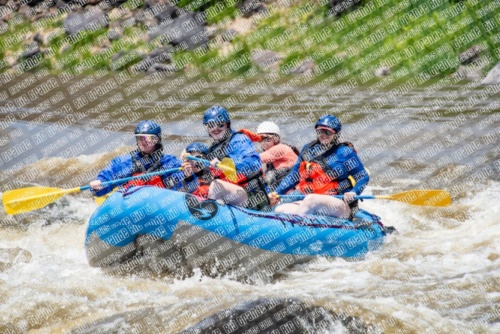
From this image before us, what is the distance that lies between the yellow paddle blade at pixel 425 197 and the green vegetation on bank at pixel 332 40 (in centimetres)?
765

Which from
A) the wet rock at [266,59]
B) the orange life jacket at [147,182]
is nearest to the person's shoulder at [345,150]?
the orange life jacket at [147,182]

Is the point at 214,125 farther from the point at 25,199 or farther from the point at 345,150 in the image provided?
the point at 25,199

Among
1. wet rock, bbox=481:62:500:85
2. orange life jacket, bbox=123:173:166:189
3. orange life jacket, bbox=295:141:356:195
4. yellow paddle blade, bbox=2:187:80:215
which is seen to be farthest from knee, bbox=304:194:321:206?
wet rock, bbox=481:62:500:85

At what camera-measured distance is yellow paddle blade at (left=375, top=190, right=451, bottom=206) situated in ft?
24.3

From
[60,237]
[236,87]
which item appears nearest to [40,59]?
[236,87]

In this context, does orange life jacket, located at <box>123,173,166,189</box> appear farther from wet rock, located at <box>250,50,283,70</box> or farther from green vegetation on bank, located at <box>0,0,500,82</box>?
wet rock, located at <box>250,50,283,70</box>

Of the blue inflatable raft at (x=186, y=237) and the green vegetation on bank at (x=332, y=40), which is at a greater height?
the green vegetation on bank at (x=332, y=40)

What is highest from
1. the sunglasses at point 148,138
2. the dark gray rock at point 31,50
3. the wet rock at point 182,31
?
the dark gray rock at point 31,50

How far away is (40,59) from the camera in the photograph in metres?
19.9

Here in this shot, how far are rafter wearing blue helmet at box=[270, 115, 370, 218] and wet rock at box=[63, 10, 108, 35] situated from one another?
553 inches

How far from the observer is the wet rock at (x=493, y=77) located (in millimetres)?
13797

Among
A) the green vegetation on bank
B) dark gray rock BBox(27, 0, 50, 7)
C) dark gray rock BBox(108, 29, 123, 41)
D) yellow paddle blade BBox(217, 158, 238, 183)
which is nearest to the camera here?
yellow paddle blade BBox(217, 158, 238, 183)

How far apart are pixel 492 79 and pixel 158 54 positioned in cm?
806

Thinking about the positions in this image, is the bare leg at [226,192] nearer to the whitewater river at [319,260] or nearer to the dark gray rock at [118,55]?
the whitewater river at [319,260]
